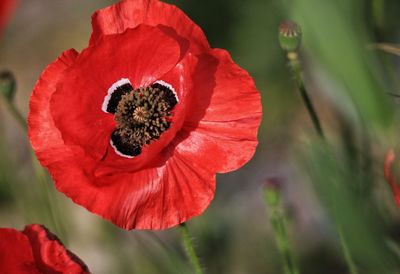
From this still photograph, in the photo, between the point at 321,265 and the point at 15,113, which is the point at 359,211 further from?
the point at 321,265

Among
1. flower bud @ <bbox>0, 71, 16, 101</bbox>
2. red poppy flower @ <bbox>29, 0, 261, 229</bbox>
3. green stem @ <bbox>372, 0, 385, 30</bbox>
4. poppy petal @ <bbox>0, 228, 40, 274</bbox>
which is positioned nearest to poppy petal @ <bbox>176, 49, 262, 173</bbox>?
red poppy flower @ <bbox>29, 0, 261, 229</bbox>

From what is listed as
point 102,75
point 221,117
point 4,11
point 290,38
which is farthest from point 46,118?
point 4,11

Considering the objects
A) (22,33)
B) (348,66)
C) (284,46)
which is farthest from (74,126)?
(22,33)

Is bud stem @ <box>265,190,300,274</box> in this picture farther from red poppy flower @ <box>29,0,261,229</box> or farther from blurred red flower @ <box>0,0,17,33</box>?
blurred red flower @ <box>0,0,17,33</box>

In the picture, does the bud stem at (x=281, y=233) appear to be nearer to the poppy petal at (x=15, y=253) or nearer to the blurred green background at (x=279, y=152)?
the blurred green background at (x=279, y=152)

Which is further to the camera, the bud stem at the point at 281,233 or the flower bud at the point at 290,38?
the bud stem at the point at 281,233

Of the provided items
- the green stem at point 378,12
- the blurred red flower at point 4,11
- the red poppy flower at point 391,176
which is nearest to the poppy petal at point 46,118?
the red poppy flower at point 391,176

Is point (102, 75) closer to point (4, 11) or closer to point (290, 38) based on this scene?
point (290, 38)

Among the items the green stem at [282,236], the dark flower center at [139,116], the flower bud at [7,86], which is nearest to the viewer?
the dark flower center at [139,116]
